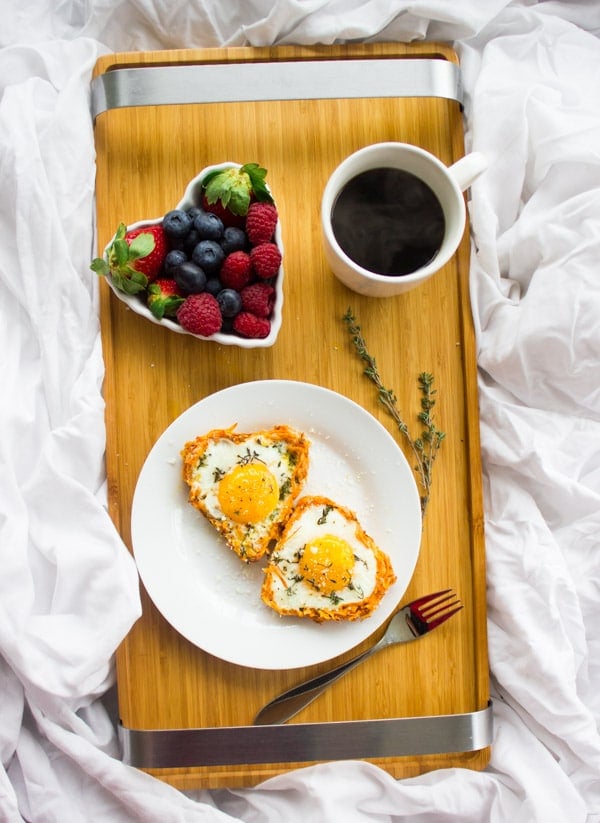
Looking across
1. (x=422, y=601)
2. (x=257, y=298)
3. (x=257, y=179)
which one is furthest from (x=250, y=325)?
(x=422, y=601)

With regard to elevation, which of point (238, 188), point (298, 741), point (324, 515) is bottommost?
point (298, 741)

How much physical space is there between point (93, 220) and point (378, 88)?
0.64 metres

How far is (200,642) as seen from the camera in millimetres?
1452

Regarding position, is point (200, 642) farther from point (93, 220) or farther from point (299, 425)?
point (93, 220)

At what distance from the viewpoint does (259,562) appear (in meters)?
1.51

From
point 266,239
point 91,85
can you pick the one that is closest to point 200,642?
point 266,239

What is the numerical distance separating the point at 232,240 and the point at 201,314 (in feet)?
0.50

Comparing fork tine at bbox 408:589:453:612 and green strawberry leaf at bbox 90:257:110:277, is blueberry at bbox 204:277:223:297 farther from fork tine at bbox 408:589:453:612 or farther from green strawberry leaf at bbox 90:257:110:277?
fork tine at bbox 408:589:453:612

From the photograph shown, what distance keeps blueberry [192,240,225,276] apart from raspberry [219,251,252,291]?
17mm

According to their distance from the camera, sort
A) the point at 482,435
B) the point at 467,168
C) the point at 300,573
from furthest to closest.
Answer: the point at 482,435
the point at 300,573
the point at 467,168

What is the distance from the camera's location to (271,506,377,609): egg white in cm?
143

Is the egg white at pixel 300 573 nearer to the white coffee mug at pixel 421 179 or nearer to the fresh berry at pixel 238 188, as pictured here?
the white coffee mug at pixel 421 179

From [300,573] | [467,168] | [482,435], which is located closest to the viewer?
[467,168]

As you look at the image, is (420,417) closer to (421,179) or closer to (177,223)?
(421,179)
